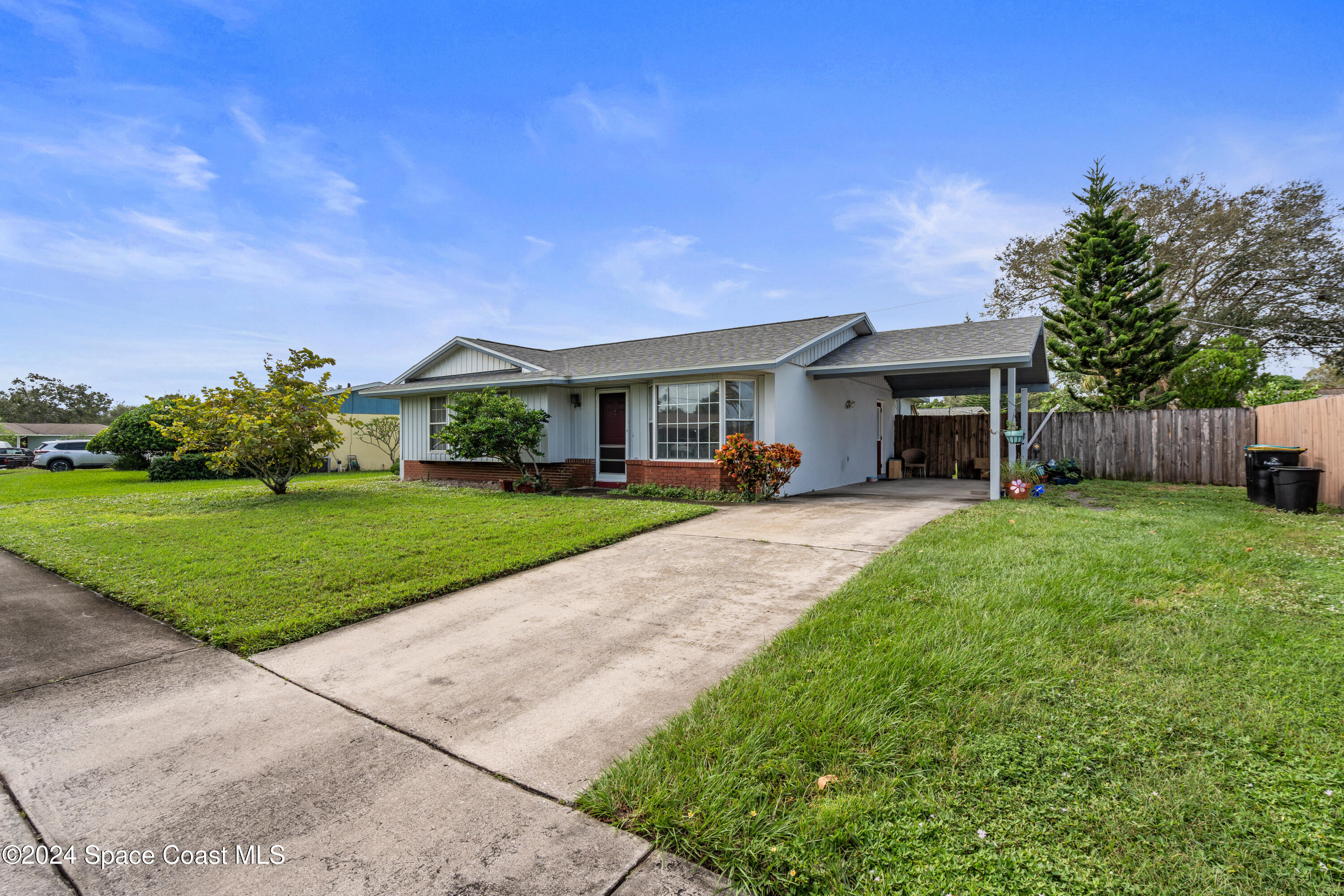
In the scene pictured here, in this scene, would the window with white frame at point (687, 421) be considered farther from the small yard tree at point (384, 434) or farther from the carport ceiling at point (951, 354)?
the small yard tree at point (384, 434)

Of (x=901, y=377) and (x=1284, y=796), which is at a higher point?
(x=901, y=377)

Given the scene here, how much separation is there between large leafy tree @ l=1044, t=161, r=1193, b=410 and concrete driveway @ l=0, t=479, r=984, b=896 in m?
18.7

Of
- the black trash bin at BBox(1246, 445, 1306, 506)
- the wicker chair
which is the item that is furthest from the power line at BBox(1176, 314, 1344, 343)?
the black trash bin at BBox(1246, 445, 1306, 506)

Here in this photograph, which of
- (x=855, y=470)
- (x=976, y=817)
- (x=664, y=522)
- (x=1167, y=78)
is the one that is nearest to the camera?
(x=976, y=817)

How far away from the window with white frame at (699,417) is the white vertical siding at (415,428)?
7092 mm

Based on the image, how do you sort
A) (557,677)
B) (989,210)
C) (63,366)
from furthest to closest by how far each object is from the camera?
(63,366) < (989,210) < (557,677)

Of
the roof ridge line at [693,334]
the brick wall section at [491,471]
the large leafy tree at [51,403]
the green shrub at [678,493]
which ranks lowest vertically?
the green shrub at [678,493]

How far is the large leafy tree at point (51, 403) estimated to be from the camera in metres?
54.9

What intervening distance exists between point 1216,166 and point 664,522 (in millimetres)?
27113

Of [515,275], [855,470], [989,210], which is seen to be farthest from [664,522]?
[989,210]

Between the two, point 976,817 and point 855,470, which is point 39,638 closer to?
point 976,817

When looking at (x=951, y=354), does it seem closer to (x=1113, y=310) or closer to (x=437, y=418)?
(x=1113, y=310)

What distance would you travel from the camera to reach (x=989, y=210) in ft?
54.6

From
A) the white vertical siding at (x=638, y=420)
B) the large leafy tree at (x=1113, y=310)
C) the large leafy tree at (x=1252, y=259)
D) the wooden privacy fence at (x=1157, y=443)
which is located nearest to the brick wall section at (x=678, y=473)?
the white vertical siding at (x=638, y=420)
